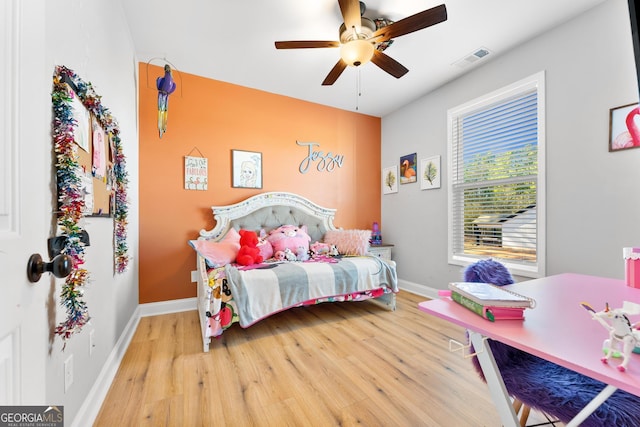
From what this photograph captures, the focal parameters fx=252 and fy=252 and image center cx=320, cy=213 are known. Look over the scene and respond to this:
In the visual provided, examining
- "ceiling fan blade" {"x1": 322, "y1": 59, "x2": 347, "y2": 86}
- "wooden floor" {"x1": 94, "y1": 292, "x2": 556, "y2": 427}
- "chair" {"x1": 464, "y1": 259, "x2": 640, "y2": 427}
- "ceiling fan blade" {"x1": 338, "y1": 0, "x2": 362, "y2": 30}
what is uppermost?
"ceiling fan blade" {"x1": 338, "y1": 0, "x2": 362, "y2": 30}

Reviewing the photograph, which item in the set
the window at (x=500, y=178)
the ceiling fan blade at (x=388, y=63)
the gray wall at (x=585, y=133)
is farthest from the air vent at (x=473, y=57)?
the ceiling fan blade at (x=388, y=63)

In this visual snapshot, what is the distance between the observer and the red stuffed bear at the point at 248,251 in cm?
242

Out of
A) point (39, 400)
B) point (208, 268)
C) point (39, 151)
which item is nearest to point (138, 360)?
point (208, 268)

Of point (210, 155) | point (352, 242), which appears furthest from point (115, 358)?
point (352, 242)

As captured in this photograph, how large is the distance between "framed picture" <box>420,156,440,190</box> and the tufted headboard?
49.6 inches

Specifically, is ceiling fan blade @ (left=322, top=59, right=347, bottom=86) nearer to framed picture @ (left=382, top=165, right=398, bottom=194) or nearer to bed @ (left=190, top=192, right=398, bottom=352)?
bed @ (left=190, top=192, right=398, bottom=352)

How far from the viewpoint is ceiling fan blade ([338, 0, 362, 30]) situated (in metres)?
1.65

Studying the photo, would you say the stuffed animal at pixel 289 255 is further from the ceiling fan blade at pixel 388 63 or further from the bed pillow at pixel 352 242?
the ceiling fan blade at pixel 388 63

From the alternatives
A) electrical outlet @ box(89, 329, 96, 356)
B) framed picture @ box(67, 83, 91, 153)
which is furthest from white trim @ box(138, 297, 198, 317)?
framed picture @ box(67, 83, 91, 153)

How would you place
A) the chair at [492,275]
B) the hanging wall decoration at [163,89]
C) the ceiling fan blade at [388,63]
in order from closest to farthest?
the chair at [492,275] < the ceiling fan blade at [388,63] < the hanging wall decoration at [163,89]

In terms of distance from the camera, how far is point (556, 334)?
0.71 m

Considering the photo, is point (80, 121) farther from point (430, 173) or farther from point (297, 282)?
point (430, 173)

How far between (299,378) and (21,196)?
1.61 metres

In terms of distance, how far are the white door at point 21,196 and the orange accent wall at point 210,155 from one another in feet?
7.58
